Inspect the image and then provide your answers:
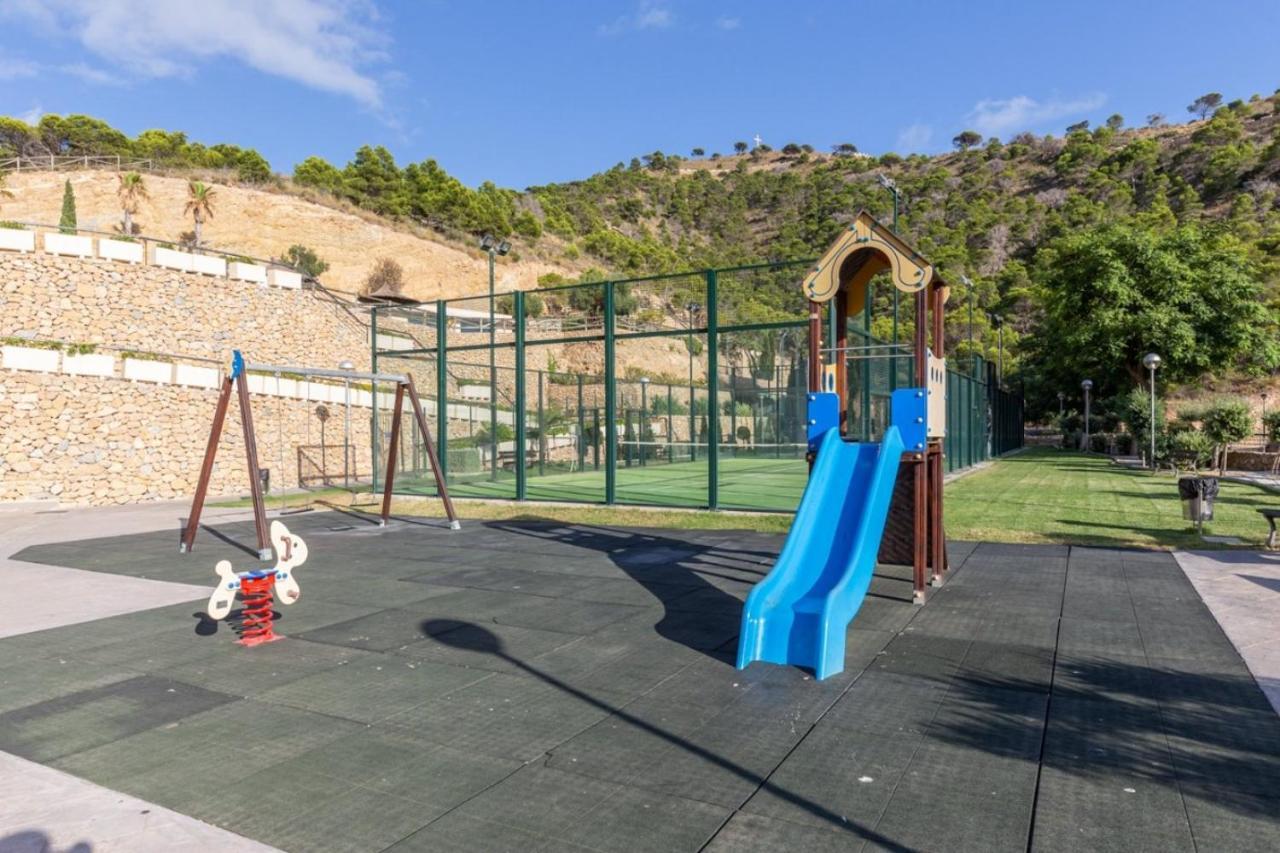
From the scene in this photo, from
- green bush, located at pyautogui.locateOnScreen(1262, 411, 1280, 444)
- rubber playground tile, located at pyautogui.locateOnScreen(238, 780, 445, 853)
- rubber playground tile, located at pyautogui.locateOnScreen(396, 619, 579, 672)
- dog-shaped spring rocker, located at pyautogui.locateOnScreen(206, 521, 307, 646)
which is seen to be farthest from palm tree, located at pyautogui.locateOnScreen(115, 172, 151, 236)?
green bush, located at pyautogui.locateOnScreen(1262, 411, 1280, 444)

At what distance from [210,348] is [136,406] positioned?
4.71 metres

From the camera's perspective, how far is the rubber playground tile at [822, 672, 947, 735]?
4207 millimetres

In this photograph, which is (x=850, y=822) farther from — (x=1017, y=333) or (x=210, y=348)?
(x=1017, y=333)

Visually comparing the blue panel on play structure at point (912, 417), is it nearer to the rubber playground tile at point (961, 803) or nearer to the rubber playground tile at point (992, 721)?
the rubber playground tile at point (992, 721)

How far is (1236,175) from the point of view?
70.4 m

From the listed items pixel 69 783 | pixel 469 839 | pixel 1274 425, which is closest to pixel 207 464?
pixel 69 783

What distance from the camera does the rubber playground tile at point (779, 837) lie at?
9.75 feet

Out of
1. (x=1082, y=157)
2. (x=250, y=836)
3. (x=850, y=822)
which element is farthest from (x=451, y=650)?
(x=1082, y=157)

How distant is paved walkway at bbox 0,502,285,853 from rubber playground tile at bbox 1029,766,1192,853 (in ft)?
10.1

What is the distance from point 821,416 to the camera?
24.2ft

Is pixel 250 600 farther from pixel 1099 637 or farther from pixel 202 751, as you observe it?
pixel 1099 637

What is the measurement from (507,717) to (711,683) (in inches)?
51.2

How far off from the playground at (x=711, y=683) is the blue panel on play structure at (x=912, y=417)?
0.07 ft

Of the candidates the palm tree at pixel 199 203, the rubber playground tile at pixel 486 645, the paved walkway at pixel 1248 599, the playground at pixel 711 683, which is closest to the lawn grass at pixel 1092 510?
the playground at pixel 711 683
